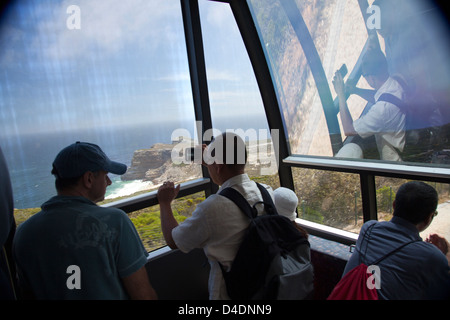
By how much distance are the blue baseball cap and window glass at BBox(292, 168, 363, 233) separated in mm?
2353

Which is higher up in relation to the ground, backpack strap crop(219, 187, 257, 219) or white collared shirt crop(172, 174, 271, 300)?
backpack strap crop(219, 187, 257, 219)

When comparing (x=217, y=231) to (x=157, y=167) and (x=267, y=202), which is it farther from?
(x=157, y=167)

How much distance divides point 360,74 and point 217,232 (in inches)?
81.3

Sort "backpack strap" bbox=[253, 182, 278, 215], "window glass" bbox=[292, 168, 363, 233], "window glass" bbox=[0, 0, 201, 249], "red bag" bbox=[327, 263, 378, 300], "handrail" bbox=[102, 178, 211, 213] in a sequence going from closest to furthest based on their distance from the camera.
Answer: "red bag" bbox=[327, 263, 378, 300] → "backpack strap" bbox=[253, 182, 278, 215] → "window glass" bbox=[0, 0, 201, 249] → "handrail" bbox=[102, 178, 211, 213] → "window glass" bbox=[292, 168, 363, 233]

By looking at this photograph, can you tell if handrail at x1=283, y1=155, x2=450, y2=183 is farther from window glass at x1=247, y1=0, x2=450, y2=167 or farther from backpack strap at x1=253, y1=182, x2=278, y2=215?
backpack strap at x1=253, y1=182, x2=278, y2=215

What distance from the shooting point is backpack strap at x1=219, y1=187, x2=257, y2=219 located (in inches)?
47.8

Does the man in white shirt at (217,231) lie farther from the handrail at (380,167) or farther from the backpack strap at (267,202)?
the handrail at (380,167)

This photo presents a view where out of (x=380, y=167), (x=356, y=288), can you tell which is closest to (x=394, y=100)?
(x=380, y=167)

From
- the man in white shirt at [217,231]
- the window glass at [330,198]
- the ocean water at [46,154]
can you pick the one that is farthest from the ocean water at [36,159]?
the window glass at [330,198]

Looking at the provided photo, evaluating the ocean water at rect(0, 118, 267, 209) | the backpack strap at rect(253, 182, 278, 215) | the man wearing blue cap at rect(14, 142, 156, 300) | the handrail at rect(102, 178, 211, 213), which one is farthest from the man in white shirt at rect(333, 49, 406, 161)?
the man wearing blue cap at rect(14, 142, 156, 300)
